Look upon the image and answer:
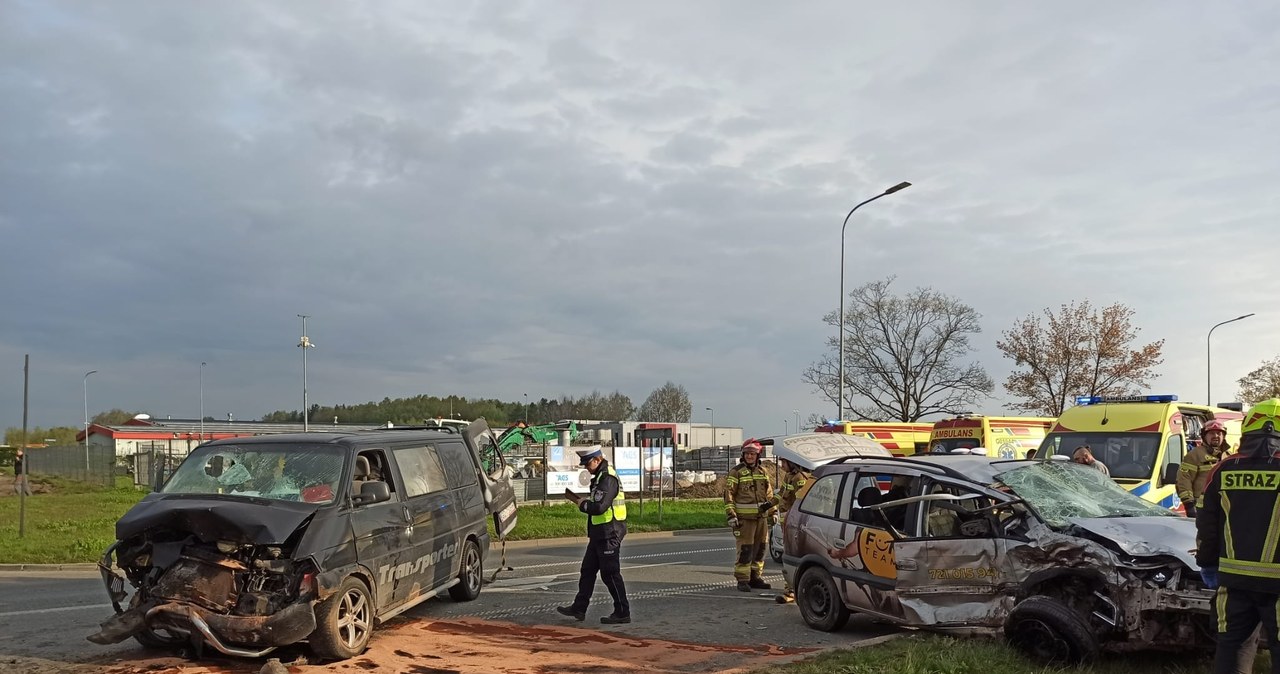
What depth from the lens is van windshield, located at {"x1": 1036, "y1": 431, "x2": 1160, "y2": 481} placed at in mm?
13523

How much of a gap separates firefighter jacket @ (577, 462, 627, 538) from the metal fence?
1337 inches

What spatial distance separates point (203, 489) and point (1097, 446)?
1231cm

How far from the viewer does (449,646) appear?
790 centimetres

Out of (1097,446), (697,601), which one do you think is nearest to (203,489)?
(697,601)

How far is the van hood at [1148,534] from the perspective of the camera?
21.5ft

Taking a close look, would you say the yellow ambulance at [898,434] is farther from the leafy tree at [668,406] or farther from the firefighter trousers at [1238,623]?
the leafy tree at [668,406]

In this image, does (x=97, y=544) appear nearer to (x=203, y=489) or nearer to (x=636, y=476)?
(x=203, y=489)

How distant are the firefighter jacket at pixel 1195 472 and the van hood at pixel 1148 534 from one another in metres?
5.01

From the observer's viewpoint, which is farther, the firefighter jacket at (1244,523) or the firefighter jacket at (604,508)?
the firefighter jacket at (604,508)

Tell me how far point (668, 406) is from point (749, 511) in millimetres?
96191

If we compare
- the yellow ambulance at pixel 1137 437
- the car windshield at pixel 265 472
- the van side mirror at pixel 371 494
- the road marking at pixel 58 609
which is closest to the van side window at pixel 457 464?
the car windshield at pixel 265 472

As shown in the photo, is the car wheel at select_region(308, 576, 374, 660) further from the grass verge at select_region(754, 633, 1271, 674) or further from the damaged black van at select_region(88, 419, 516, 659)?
the grass verge at select_region(754, 633, 1271, 674)

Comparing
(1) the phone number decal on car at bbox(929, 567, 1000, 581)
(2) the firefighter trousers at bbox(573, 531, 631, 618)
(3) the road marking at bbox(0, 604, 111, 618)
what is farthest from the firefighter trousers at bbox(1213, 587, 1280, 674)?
(3) the road marking at bbox(0, 604, 111, 618)

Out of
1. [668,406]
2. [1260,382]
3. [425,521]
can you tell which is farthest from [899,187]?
[668,406]
